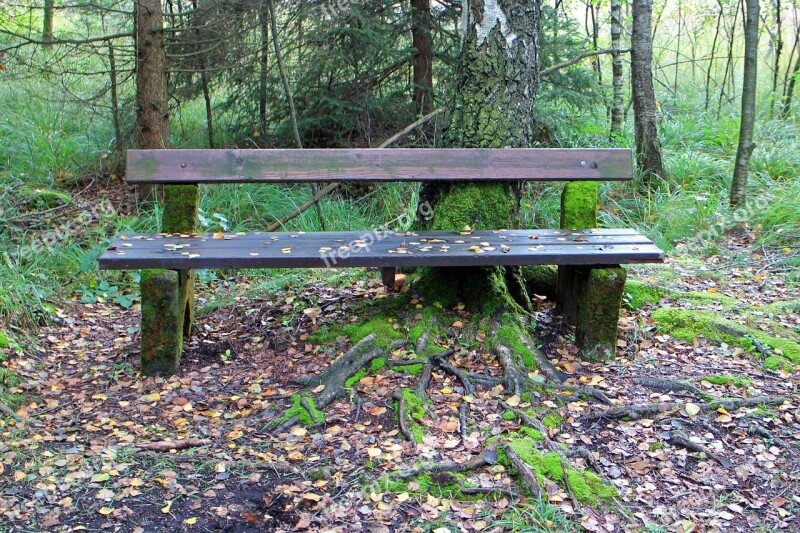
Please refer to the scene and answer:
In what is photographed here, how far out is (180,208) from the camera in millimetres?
4031

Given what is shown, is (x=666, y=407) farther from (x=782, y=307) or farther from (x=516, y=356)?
(x=782, y=307)

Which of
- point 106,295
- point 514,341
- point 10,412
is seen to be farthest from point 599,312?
point 106,295

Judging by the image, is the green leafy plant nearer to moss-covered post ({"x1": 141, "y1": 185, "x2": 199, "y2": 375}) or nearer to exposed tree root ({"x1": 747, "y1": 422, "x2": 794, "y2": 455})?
moss-covered post ({"x1": 141, "y1": 185, "x2": 199, "y2": 375})

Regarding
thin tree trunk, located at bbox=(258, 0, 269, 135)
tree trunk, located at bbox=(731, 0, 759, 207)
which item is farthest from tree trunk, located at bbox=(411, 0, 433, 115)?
tree trunk, located at bbox=(731, 0, 759, 207)

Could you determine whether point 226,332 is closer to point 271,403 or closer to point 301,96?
point 271,403

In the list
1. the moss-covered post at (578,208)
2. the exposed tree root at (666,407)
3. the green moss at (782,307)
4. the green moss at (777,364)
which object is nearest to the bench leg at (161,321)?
the exposed tree root at (666,407)

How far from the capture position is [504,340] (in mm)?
3674

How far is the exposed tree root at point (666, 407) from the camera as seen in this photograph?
10.3 ft

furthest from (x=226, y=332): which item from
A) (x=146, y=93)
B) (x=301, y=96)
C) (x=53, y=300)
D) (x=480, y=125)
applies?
(x=301, y=96)

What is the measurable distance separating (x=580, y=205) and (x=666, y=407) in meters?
Result: 1.45

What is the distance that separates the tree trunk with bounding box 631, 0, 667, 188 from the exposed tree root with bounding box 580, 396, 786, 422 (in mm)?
4041

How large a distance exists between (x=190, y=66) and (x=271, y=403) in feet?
16.0

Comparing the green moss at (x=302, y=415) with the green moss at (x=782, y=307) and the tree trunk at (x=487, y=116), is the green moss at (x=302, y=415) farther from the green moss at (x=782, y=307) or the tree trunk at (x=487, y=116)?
the green moss at (x=782, y=307)

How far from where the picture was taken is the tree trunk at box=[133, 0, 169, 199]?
6.09 metres
